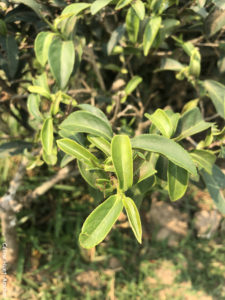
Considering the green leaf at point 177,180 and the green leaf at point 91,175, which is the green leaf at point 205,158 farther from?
the green leaf at point 91,175

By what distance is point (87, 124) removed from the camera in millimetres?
818

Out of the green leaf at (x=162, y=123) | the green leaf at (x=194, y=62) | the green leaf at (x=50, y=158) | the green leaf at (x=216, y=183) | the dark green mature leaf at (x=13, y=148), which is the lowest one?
the dark green mature leaf at (x=13, y=148)

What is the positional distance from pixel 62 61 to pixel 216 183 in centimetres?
57

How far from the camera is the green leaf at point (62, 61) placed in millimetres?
950

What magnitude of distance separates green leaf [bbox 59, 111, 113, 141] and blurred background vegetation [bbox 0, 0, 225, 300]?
15.1 inches

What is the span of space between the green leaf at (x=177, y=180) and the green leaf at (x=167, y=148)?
96 mm

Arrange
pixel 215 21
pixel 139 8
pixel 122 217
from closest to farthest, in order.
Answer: pixel 139 8, pixel 215 21, pixel 122 217

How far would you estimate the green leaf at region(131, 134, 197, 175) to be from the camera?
68 centimetres

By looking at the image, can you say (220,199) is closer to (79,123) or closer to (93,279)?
(79,123)

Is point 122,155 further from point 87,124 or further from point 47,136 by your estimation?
point 47,136

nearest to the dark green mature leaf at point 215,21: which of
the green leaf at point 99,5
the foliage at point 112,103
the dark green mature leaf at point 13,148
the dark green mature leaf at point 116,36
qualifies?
the foliage at point 112,103

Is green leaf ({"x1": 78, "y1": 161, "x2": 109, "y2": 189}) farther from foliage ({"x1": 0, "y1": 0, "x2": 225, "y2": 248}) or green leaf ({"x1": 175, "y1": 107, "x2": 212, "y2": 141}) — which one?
green leaf ({"x1": 175, "y1": 107, "x2": 212, "y2": 141})

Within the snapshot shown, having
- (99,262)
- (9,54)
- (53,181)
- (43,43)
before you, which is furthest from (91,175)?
(99,262)

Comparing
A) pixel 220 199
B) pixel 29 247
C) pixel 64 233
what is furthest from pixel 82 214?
pixel 220 199
